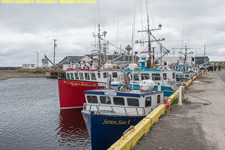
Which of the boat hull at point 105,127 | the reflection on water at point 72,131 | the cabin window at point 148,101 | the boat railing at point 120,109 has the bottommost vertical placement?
the reflection on water at point 72,131

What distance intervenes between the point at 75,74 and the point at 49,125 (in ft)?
26.0

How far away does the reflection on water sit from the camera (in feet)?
47.2

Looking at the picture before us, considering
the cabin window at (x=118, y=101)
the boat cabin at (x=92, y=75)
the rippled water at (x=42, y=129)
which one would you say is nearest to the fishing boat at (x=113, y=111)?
the cabin window at (x=118, y=101)

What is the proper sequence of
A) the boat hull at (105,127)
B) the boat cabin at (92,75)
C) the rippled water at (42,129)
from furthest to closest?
the boat cabin at (92,75), the rippled water at (42,129), the boat hull at (105,127)

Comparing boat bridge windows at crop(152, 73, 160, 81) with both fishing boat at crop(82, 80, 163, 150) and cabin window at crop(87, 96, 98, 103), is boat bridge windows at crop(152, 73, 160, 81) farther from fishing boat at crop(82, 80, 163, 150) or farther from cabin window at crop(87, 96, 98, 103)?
cabin window at crop(87, 96, 98, 103)

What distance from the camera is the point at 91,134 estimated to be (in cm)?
1096

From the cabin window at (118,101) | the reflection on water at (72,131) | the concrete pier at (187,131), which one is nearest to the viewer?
the concrete pier at (187,131)

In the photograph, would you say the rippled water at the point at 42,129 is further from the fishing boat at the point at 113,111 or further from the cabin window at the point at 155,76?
the cabin window at the point at 155,76

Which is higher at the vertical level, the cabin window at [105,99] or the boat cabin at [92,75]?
the boat cabin at [92,75]

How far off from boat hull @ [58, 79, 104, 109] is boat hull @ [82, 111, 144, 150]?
1162 cm

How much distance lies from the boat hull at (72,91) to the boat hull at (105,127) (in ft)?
38.1

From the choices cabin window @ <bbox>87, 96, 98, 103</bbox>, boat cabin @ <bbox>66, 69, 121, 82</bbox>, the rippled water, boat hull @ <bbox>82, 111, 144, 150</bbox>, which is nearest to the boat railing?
cabin window @ <bbox>87, 96, 98, 103</bbox>

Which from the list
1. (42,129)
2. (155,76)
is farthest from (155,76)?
(42,129)

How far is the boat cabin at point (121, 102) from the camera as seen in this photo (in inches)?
462
